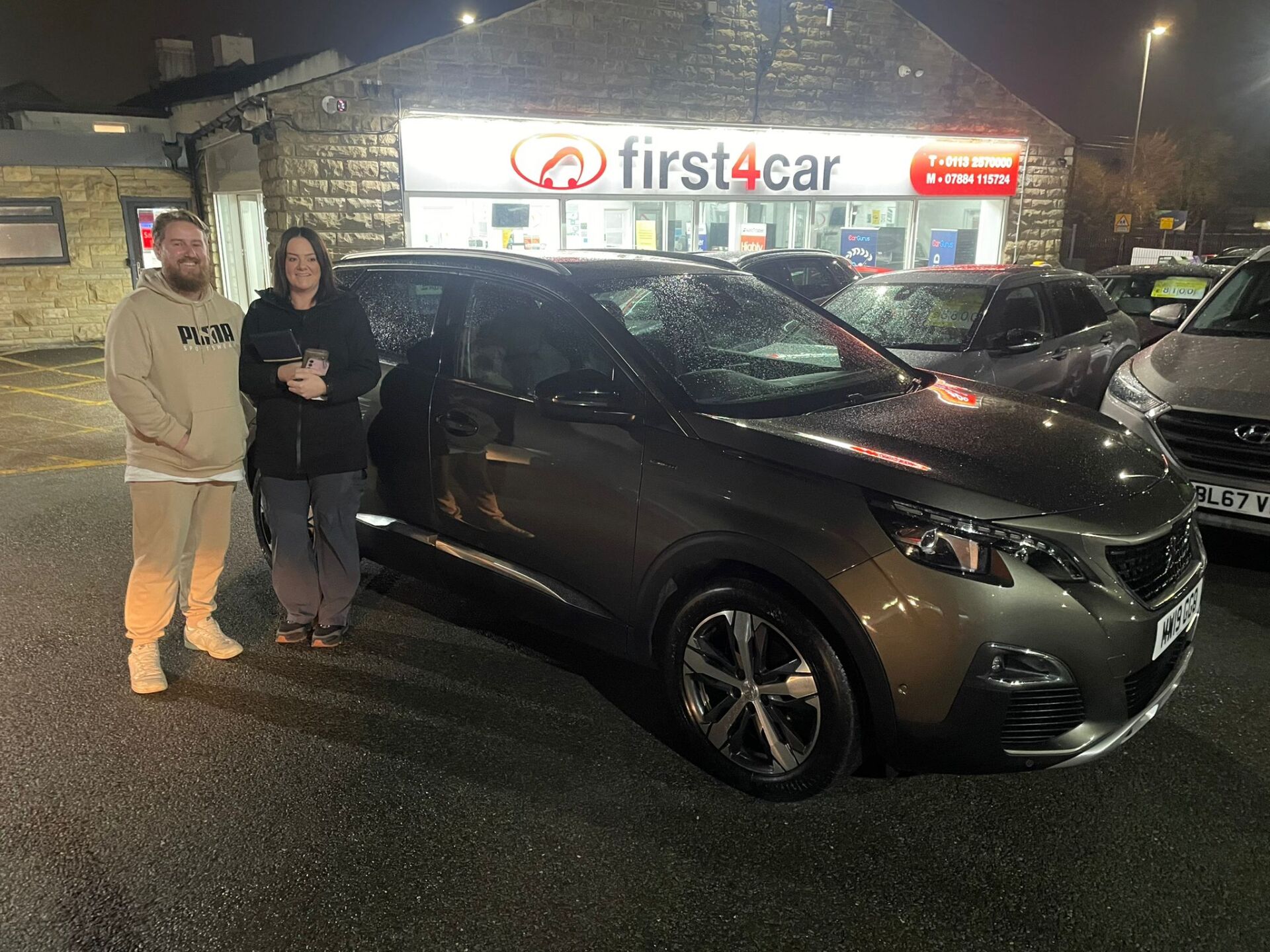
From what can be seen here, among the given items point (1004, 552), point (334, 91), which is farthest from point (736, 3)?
point (1004, 552)

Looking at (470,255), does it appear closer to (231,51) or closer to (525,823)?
(525,823)

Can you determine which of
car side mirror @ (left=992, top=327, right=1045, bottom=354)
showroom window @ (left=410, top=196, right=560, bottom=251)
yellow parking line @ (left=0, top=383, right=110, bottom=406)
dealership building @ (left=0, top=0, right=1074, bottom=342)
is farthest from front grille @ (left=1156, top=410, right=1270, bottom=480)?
yellow parking line @ (left=0, top=383, right=110, bottom=406)

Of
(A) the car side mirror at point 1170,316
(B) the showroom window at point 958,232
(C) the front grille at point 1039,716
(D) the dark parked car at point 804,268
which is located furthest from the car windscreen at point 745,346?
(B) the showroom window at point 958,232

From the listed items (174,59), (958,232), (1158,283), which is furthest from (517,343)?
(174,59)

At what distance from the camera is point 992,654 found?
2.52 meters

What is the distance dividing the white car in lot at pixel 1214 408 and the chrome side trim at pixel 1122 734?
183 centimetres

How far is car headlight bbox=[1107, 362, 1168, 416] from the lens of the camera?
4883 mm

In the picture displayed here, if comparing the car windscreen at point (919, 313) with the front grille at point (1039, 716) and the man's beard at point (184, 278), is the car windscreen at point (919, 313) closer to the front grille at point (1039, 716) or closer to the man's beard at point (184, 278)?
the front grille at point (1039, 716)

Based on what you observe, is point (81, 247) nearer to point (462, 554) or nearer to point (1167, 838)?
point (462, 554)

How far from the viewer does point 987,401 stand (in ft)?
11.8

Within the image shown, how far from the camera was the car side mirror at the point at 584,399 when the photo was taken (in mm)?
3170

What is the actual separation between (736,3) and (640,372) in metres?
12.5

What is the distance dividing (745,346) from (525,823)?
6.65 ft

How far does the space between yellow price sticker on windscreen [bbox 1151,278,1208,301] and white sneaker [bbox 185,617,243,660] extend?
10.8 meters
